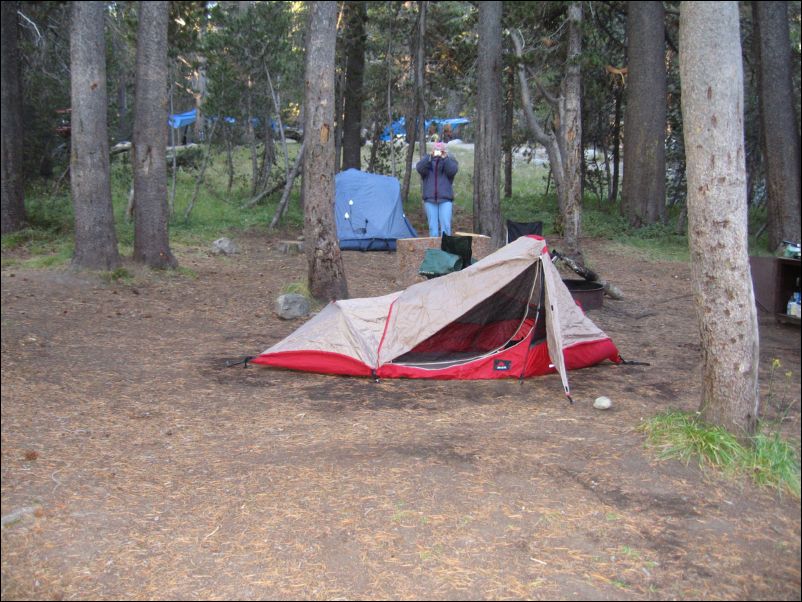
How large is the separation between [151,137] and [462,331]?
5.55m

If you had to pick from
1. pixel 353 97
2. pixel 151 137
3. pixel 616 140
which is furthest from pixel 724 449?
pixel 616 140

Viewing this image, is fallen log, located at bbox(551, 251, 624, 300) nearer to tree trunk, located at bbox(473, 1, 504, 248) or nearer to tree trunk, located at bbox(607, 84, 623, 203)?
tree trunk, located at bbox(473, 1, 504, 248)

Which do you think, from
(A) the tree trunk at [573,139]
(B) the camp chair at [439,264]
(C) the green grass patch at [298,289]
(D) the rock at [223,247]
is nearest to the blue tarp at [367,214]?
(D) the rock at [223,247]

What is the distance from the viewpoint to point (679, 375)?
658cm

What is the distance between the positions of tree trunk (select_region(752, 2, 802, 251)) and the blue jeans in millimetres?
5607

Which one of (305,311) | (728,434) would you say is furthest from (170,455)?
(305,311)

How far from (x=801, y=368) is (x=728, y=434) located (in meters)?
0.87

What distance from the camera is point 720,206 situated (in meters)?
4.46

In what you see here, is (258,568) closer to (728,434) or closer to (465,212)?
(728,434)

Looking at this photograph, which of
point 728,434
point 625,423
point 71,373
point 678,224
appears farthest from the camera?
point 678,224

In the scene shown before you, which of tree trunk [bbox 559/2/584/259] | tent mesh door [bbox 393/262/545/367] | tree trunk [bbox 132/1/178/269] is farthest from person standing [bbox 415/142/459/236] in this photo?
tent mesh door [bbox 393/262/545/367]

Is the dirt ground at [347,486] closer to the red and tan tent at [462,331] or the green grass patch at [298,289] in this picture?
the red and tan tent at [462,331]

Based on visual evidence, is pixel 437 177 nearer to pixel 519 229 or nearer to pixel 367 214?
pixel 519 229

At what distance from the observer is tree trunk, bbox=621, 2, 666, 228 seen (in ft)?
51.8
